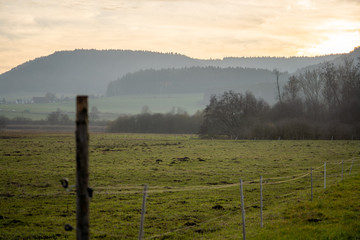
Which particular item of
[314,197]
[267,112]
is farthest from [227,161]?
[267,112]

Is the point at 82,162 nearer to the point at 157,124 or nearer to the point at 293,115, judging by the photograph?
the point at 293,115

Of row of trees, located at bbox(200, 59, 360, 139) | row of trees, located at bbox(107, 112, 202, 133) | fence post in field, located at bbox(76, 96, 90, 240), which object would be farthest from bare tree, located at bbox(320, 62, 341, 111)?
fence post in field, located at bbox(76, 96, 90, 240)

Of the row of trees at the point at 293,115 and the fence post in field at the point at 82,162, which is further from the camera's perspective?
the row of trees at the point at 293,115

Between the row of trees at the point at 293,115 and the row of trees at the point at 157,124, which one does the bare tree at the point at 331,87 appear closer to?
the row of trees at the point at 293,115

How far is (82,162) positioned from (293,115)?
90638 mm

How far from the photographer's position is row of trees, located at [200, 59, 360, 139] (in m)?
79.1

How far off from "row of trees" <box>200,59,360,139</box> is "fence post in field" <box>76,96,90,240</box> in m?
76.0

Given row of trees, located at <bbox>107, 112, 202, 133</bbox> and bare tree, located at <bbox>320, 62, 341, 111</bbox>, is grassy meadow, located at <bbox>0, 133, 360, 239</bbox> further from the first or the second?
row of trees, located at <bbox>107, 112, 202, 133</bbox>

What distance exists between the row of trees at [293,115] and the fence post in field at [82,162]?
7597cm

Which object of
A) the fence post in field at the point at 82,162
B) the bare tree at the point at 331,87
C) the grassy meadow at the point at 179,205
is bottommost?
the grassy meadow at the point at 179,205

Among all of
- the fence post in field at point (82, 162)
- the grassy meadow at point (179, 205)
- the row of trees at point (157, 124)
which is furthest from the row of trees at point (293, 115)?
the fence post in field at point (82, 162)

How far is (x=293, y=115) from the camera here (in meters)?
92.4

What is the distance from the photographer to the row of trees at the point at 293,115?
79062mm

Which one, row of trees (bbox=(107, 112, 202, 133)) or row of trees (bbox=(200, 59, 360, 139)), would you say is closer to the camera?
row of trees (bbox=(200, 59, 360, 139))
